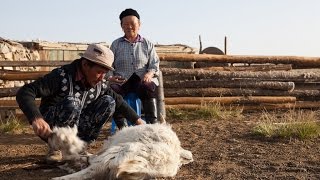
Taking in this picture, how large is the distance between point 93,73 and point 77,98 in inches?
13.5

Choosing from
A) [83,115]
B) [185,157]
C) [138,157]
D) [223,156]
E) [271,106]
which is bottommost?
[271,106]

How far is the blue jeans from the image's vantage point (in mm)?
3879

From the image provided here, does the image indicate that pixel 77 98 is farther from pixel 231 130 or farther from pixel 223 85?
pixel 223 85

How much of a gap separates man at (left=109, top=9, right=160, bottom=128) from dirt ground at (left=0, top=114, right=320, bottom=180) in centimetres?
70

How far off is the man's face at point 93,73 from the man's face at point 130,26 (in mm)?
1606

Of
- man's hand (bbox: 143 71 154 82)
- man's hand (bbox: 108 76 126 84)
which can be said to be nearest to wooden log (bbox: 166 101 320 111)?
man's hand (bbox: 143 71 154 82)

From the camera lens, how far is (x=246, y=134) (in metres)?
5.88

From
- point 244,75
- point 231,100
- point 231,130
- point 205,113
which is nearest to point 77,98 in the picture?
point 231,130

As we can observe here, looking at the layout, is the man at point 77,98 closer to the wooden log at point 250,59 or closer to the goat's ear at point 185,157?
the goat's ear at point 185,157

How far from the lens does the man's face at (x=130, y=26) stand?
534cm

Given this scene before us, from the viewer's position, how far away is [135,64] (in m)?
5.46

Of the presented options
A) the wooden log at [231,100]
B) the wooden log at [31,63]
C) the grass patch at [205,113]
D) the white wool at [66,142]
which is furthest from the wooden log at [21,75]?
the white wool at [66,142]

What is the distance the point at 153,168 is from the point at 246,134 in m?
2.88

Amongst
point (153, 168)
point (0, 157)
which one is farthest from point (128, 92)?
point (153, 168)
